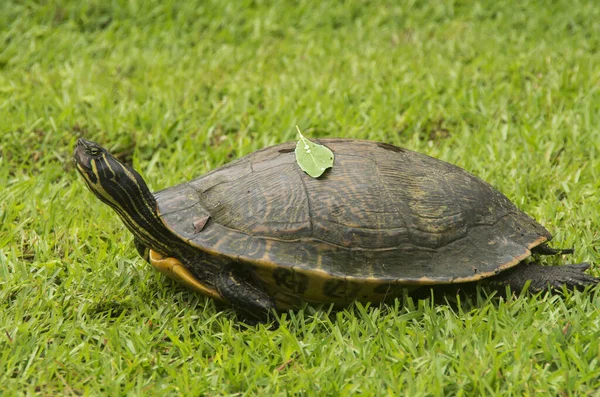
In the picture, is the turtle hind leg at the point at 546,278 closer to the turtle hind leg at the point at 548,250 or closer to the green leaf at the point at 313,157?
the turtle hind leg at the point at 548,250

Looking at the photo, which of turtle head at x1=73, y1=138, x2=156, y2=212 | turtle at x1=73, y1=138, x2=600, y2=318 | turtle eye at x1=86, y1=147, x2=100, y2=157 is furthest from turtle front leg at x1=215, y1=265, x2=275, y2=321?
turtle eye at x1=86, y1=147, x2=100, y2=157

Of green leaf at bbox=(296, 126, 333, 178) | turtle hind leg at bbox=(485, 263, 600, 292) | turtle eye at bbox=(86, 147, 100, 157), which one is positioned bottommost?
turtle hind leg at bbox=(485, 263, 600, 292)

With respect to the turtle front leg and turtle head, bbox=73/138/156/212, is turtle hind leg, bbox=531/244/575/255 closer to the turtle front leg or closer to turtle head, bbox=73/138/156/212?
the turtle front leg

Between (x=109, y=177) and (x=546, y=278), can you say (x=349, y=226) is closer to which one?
(x=546, y=278)

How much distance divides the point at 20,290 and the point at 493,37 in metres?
6.05

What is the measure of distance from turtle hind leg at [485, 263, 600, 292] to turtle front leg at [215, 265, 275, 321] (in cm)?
120

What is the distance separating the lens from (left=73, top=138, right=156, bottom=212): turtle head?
381cm

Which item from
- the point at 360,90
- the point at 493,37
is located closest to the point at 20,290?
the point at 360,90

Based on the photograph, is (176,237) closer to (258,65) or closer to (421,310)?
(421,310)

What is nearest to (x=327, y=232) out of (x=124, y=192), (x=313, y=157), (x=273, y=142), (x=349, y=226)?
(x=349, y=226)

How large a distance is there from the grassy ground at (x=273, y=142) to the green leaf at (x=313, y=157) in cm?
75

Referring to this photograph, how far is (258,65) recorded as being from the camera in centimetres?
748

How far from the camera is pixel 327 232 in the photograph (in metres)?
3.64

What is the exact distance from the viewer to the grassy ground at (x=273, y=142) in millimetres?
3199
